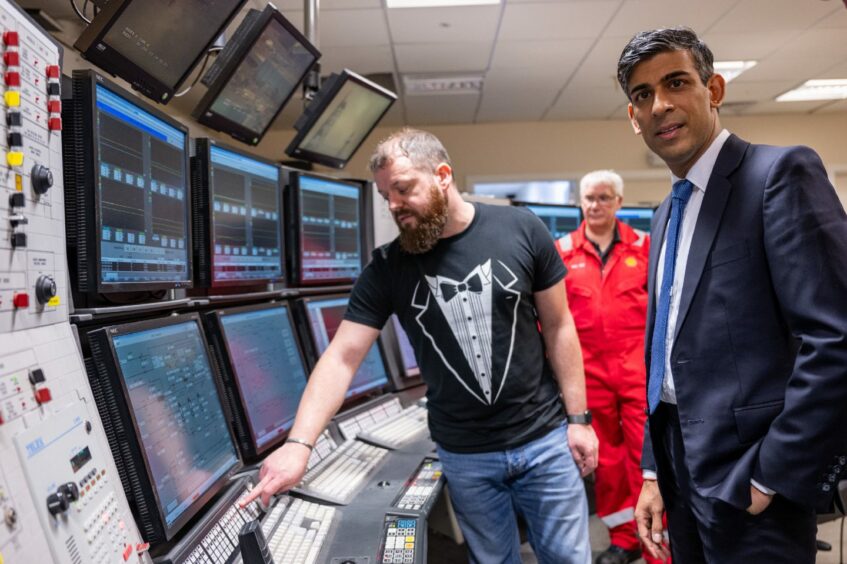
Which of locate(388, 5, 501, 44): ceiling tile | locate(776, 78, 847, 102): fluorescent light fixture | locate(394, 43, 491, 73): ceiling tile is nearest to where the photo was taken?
locate(388, 5, 501, 44): ceiling tile

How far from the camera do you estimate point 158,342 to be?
3.49 ft

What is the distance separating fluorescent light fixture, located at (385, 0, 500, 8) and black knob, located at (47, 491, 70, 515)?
3529 mm

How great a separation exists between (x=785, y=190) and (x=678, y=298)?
10.6 inches

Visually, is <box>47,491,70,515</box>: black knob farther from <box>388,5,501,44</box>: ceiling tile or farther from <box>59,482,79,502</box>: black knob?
<box>388,5,501,44</box>: ceiling tile

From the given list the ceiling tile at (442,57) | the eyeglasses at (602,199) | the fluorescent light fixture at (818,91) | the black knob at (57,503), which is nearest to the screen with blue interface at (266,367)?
the black knob at (57,503)

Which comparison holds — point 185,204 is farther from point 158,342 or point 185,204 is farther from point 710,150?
point 710,150

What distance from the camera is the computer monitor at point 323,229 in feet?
6.14

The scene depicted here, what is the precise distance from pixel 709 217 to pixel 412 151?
2.27 ft

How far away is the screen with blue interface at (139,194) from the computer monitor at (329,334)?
63 cm

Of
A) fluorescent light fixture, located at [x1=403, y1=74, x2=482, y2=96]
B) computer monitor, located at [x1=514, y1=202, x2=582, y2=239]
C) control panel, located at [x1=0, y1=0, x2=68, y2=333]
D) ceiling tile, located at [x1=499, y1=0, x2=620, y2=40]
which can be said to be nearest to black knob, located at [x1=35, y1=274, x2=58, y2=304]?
control panel, located at [x1=0, y1=0, x2=68, y2=333]

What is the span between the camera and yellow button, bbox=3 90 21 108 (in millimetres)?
695

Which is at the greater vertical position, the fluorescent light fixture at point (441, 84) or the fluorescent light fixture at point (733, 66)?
the fluorescent light fixture at point (441, 84)

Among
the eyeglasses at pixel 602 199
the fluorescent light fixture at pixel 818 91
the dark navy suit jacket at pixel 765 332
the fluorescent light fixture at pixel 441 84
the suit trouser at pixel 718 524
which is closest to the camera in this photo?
the dark navy suit jacket at pixel 765 332

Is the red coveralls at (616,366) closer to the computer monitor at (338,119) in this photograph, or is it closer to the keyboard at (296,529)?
the computer monitor at (338,119)
